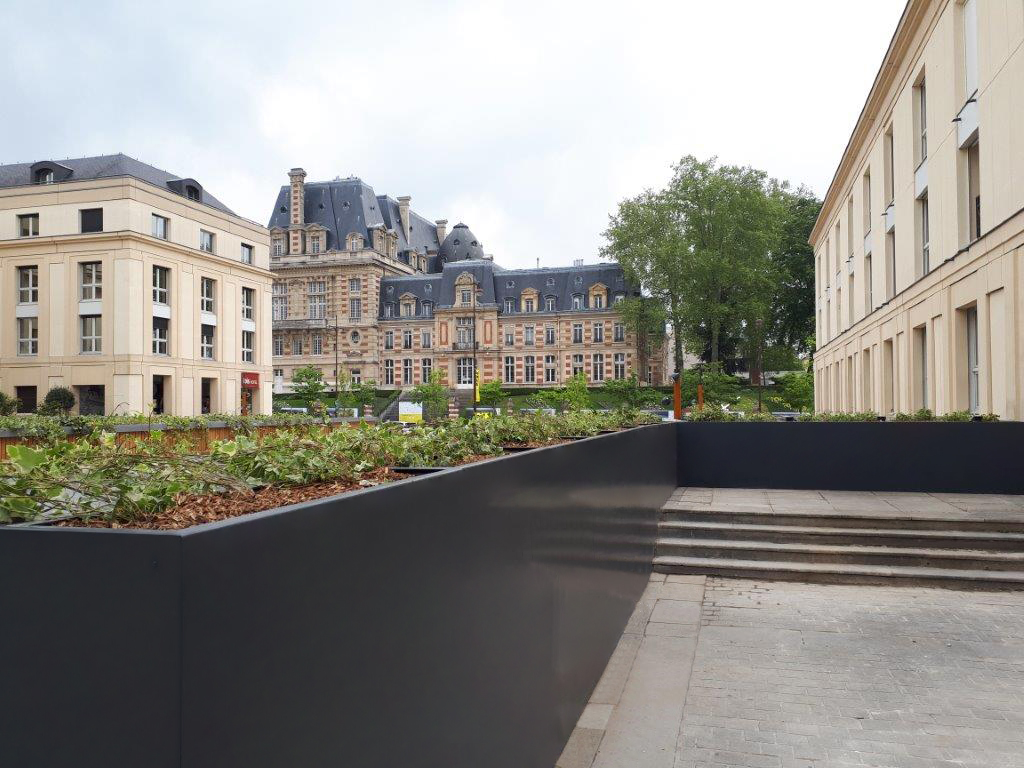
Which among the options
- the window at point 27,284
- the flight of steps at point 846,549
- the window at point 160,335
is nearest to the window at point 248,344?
the window at point 160,335

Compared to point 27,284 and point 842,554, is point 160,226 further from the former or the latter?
point 842,554

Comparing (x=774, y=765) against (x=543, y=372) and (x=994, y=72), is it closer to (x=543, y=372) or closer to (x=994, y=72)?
(x=994, y=72)

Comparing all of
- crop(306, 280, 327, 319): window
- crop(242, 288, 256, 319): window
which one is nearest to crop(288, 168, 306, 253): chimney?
crop(306, 280, 327, 319): window

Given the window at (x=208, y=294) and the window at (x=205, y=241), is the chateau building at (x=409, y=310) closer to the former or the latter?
the window at (x=208, y=294)

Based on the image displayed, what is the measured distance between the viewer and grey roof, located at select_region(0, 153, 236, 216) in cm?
4134

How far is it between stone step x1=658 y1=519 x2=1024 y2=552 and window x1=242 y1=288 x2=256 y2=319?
42108 mm

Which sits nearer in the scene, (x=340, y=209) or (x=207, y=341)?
(x=207, y=341)

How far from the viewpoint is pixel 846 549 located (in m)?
9.48

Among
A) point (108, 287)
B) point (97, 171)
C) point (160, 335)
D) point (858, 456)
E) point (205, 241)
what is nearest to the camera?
point (858, 456)

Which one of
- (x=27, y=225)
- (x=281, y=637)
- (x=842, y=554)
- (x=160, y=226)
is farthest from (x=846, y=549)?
(x=27, y=225)

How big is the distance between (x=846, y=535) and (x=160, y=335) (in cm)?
3941

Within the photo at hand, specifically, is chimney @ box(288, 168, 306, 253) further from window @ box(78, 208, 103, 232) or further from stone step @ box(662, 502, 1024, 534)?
stone step @ box(662, 502, 1024, 534)

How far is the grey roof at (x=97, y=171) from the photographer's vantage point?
41344 millimetres

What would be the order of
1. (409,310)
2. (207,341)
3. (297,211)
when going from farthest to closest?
(297,211), (409,310), (207,341)
